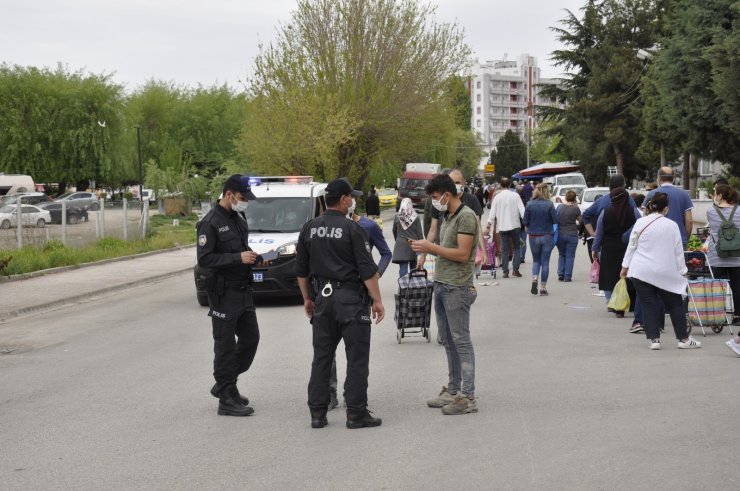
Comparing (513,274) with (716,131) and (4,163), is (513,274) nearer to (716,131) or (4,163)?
(716,131)

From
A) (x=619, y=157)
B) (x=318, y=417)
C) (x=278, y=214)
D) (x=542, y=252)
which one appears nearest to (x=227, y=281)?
(x=318, y=417)

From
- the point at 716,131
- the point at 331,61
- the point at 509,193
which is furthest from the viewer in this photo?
the point at 331,61

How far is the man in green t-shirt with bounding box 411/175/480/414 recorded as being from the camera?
24.4ft

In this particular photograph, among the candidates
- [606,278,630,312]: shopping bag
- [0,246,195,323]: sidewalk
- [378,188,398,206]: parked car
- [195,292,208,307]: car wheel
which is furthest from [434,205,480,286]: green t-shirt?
[378,188,398,206]: parked car

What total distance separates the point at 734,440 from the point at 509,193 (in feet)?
39.2

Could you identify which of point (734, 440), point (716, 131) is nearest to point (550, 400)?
point (734, 440)

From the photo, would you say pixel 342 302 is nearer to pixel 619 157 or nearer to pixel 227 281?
pixel 227 281

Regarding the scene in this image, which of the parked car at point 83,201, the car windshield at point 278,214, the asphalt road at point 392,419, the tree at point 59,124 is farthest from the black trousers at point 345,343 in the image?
the tree at point 59,124

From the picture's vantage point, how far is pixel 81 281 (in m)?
20.4

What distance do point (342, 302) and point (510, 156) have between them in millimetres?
134431

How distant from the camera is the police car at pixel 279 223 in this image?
49.0 feet

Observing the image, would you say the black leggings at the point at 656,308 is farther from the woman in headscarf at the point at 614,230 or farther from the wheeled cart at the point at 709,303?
the woman in headscarf at the point at 614,230

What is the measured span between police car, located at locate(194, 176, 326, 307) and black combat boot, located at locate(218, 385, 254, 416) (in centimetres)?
712

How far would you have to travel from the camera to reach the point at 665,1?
2392 inches
